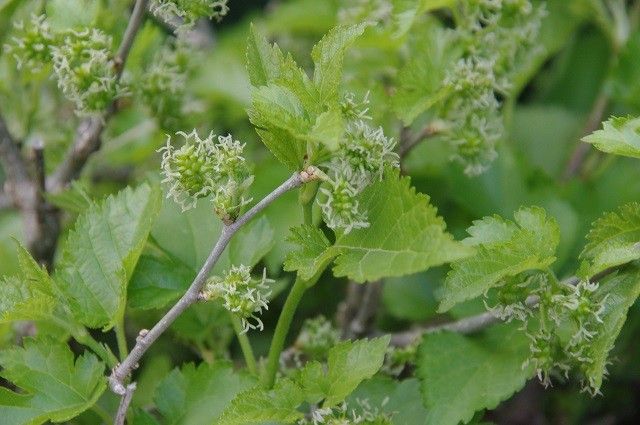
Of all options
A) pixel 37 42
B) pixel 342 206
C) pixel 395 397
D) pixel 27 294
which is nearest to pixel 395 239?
pixel 342 206

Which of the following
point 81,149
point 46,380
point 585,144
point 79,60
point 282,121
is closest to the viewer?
point 282,121

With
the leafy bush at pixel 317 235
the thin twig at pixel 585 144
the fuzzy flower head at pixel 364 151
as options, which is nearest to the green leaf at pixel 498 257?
the leafy bush at pixel 317 235

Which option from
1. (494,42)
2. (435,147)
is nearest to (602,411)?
(435,147)

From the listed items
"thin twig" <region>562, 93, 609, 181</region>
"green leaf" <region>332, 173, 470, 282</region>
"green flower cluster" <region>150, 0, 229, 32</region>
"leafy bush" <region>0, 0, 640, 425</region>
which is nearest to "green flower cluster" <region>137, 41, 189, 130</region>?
"leafy bush" <region>0, 0, 640, 425</region>

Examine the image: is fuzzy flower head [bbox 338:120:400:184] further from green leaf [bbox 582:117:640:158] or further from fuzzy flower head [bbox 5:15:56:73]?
fuzzy flower head [bbox 5:15:56:73]

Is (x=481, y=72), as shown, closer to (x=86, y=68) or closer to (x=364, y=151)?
(x=364, y=151)

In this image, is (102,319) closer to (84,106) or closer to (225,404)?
(225,404)
